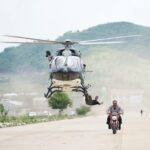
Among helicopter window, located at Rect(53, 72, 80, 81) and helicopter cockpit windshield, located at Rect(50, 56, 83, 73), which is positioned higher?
helicopter cockpit windshield, located at Rect(50, 56, 83, 73)

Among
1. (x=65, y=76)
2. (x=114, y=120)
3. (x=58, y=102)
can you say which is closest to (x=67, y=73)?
Answer: (x=65, y=76)

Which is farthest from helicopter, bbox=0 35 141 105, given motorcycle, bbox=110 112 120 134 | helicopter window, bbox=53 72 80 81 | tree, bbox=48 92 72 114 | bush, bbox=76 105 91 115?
bush, bbox=76 105 91 115

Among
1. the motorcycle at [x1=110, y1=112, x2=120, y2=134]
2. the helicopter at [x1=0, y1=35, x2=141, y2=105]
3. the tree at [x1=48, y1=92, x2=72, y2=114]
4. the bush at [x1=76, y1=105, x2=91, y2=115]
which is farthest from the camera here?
the bush at [x1=76, y1=105, x2=91, y2=115]

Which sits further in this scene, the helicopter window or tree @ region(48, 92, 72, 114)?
tree @ region(48, 92, 72, 114)

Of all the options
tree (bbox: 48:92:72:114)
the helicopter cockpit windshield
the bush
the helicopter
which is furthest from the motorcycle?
the bush

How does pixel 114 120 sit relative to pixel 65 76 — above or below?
below

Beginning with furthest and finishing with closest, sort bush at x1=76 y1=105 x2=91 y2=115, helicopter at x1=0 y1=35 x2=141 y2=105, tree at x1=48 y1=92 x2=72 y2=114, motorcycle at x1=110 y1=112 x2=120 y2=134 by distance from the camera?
bush at x1=76 y1=105 x2=91 y2=115 < tree at x1=48 y1=92 x2=72 y2=114 < helicopter at x1=0 y1=35 x2=141 y2=105 < motorcycle at x1=110 y1=112 x2=120 y2=134

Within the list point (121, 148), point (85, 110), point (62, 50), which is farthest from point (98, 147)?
point (85, 110)

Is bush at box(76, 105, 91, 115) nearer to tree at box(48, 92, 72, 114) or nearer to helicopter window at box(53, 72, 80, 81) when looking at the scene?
tree at box(48, 92, 72, 114)

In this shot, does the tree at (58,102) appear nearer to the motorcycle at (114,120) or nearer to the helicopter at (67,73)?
the helicopter at (67,73)

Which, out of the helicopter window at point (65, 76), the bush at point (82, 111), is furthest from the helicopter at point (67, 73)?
the bush at point (82, 111)

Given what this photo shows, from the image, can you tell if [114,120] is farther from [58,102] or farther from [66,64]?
[58,102]

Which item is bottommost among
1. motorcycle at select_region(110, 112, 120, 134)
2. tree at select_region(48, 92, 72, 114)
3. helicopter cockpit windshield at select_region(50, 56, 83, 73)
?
tree at select_region(48, 92, 72, 114)

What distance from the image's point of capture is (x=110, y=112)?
98.2 feet
